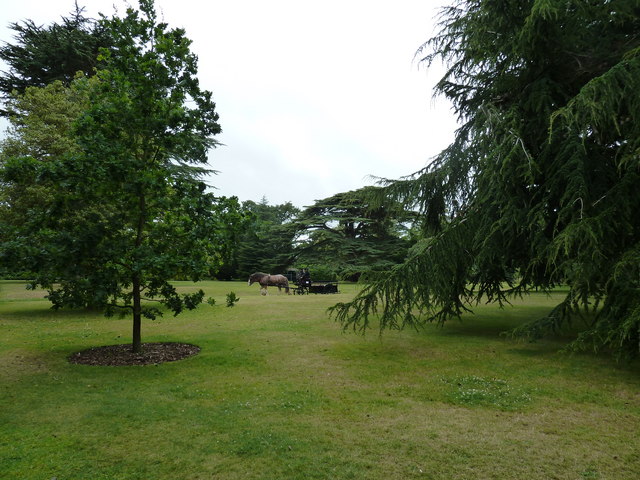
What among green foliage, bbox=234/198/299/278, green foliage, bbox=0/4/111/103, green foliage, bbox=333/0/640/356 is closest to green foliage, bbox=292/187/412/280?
green foliage, bbox=234/198/299/278

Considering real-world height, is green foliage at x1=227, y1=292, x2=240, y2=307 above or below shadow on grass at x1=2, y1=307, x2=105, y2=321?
above

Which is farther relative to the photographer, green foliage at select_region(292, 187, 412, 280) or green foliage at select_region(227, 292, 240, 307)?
green foliage at select_region(292, 187, 412, 280)

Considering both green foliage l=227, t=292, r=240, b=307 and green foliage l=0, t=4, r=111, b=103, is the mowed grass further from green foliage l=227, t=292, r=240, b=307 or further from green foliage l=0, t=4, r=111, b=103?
green foliage l=0, t=4, r=111, b=103

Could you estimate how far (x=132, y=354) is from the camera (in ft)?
25.1

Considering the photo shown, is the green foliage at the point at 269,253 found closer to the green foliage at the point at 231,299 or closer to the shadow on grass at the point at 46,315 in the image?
the shadow on grass at the point at 46,315

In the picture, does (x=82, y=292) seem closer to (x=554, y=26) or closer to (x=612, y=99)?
(x=612, y=99)

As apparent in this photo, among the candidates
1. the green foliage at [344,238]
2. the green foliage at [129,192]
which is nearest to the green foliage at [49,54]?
the green foliage at [129,192]

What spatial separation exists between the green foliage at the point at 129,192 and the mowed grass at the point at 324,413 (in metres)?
1.63

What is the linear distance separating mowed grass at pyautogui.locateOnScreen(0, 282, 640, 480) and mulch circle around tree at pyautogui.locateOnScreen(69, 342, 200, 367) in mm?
335

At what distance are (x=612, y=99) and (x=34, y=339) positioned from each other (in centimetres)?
1187

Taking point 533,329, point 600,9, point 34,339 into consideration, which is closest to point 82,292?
point 34,339

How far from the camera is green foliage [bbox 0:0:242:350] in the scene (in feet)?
21.0

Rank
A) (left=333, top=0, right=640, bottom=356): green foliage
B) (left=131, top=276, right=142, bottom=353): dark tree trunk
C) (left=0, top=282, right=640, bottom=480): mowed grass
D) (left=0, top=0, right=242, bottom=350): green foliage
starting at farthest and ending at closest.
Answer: (left=131, top=276, right=142, bottom=353): dark tree trunk, (left=0, top=0, right=242, bottom=350): green foliage, (left=333, top=0, right=640, bottom=356): green foliage, (left=0, top=282, right=640, bottom=480): mowed grass

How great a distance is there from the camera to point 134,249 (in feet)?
22.0
